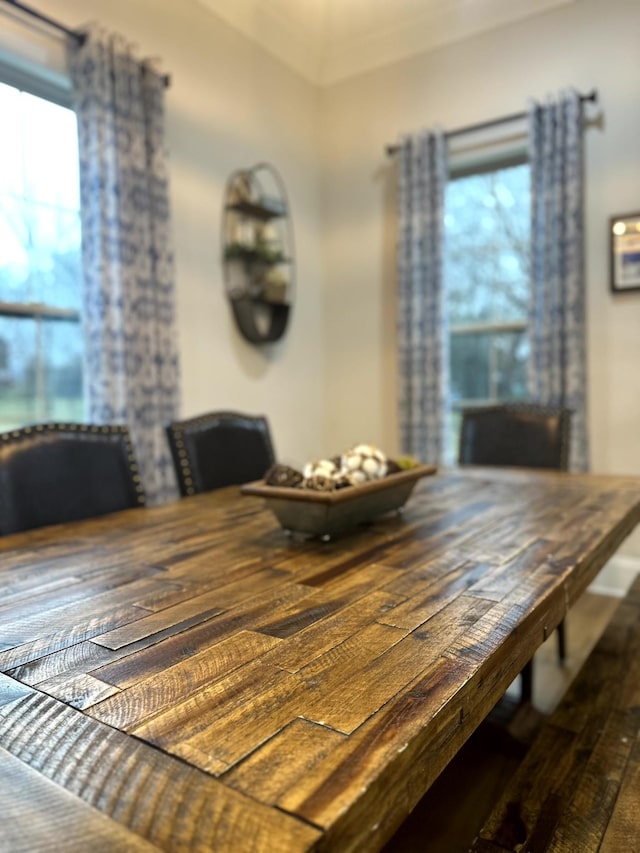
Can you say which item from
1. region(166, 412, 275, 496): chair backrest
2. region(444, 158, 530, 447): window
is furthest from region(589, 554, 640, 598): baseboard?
region(166, 412, 275, 496): chair backrest

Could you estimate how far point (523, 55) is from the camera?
3.21 metres

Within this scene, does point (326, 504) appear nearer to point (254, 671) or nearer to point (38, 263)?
point (254, 671)

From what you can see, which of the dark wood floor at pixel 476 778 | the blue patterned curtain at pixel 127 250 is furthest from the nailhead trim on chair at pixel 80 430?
the dark wood floor at pixel 476 778

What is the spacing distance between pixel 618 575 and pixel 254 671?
2947mm

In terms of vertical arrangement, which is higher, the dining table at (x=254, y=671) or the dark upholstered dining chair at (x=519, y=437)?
the dark upholstered dining chair at (x=519, y=437)

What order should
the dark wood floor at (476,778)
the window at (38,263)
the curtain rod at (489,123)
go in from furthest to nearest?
the curtain rod at (489,123), the window at (38,263), the dark wood floor at (476,778)

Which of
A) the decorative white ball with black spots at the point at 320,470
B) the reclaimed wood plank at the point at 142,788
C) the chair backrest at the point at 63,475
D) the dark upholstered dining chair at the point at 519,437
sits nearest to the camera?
the reclaimed wood plank at the point at 142,788

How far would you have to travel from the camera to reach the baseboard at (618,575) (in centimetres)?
302

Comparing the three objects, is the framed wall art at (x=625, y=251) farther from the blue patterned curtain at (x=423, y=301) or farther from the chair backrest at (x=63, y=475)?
the chair backrest at (x=63, y=475)

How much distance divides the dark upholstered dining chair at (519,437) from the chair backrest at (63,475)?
1362 millimetres

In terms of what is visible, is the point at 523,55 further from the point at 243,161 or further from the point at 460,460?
the point at 460,460

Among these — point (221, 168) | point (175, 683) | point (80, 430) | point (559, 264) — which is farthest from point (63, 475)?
point (559, 264)

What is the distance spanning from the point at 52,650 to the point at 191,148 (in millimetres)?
2956

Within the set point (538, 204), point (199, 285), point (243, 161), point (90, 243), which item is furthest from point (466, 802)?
point (243, 161)
